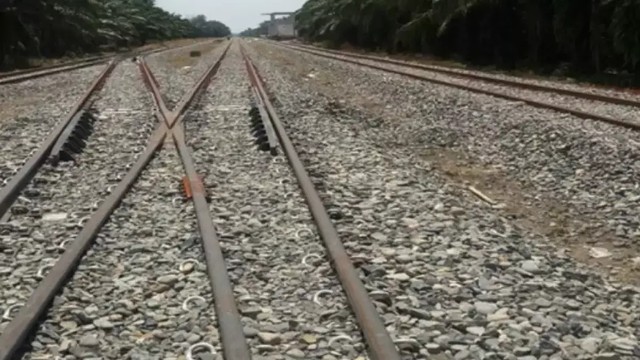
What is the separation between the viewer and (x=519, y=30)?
104 ft

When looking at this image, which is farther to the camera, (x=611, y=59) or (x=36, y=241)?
(x=611, y=59)

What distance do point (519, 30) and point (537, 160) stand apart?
22738 millimetres

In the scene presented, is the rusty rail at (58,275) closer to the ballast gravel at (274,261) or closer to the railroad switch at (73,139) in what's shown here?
the ballast gravel at (274,261)

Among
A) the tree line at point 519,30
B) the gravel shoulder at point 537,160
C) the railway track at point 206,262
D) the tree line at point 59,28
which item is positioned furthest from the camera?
the tree line at point 59,28

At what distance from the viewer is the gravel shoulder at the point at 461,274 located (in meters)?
4.54

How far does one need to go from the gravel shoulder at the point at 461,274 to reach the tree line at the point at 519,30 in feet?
48.0

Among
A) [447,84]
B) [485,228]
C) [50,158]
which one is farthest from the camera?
[447,84]

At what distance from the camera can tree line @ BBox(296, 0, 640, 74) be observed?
22.7 meters

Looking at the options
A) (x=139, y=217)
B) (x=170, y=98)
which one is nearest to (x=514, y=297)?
(x=139, y=217)

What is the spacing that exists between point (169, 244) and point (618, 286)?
3409 millimetres

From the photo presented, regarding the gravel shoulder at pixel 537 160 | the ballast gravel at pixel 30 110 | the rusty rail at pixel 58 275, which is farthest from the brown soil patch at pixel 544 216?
the ballast gravel at pixel 30 110

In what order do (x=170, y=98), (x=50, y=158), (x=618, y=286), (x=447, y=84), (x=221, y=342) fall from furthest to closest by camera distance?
(x=447, y=84) < (x=170, y=98) < (x=50, y=158) < (x=618, y=286) < (x=221, y=342)

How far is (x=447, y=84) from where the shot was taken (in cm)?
1992

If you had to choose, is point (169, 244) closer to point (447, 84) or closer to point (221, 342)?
point (221, 342)
